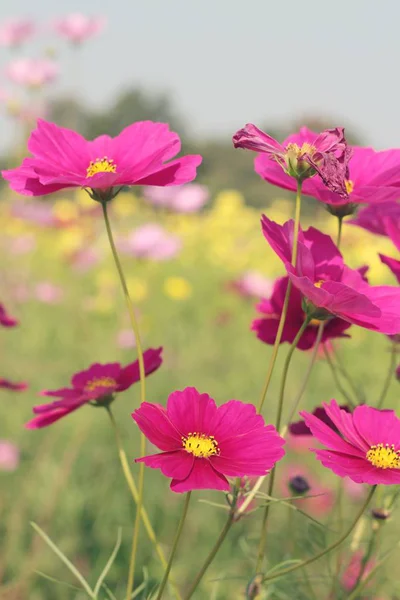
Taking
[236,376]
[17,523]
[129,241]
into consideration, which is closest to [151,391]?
[236,376]

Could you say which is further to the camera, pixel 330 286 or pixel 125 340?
pixel 125 340

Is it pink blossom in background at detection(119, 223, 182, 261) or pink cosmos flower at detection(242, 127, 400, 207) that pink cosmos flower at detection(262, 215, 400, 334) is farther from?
pink blossom in background at detection(119, 223, 182, 261)

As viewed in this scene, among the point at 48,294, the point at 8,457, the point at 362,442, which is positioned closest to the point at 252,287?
the point at 48,294

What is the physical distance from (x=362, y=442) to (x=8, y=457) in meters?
1.33

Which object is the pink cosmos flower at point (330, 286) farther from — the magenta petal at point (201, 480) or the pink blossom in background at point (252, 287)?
the pink blossom in background at point (252, 287)

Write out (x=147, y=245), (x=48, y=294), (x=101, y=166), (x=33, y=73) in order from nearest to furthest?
1. (x=101, y=166)
2. (x=33, y=73)
3. (x=147, y=245)
4. (x=48, y=294)

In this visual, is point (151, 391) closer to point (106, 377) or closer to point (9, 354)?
point (9, 354)

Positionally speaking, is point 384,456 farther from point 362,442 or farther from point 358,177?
point 358,177

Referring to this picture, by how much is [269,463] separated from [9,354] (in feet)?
6.64

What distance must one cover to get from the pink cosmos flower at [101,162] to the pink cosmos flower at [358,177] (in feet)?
0.16

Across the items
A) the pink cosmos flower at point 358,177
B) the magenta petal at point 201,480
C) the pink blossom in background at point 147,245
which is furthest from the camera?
the pink blossom in background at point 147,245

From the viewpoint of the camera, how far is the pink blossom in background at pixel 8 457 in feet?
5.32

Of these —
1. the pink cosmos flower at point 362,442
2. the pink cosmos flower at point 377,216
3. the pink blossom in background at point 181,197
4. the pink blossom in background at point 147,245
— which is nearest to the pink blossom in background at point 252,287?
the pink blossom in background at point 147,245

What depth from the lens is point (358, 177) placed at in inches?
19.7
